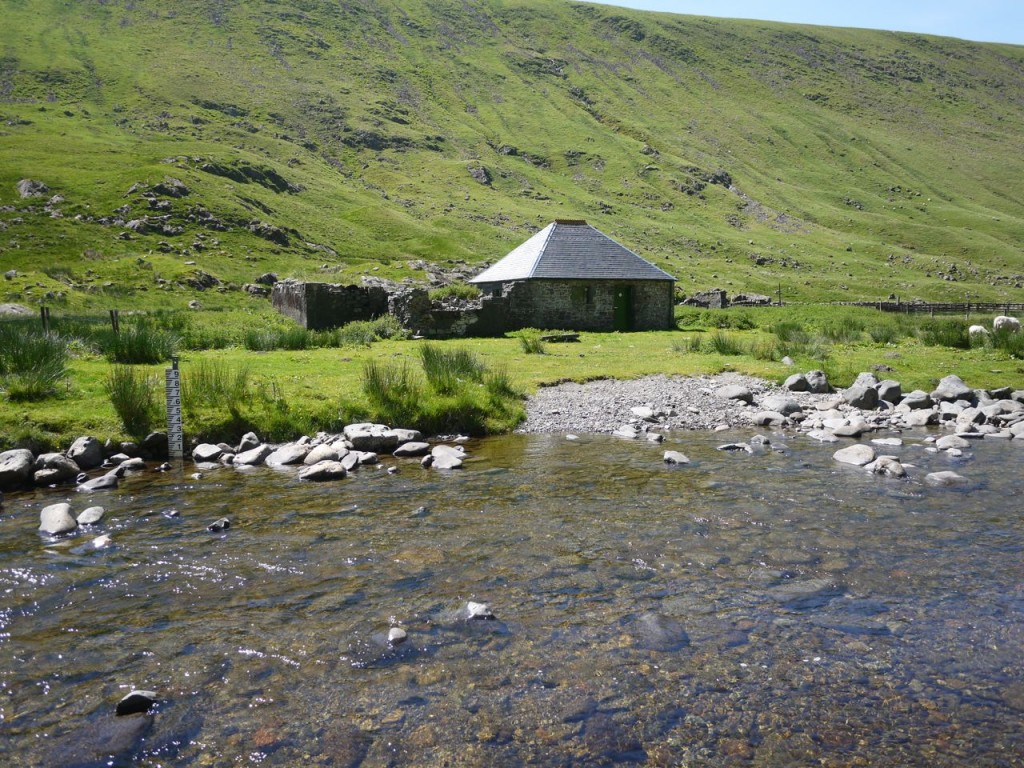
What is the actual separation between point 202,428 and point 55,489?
2.75m

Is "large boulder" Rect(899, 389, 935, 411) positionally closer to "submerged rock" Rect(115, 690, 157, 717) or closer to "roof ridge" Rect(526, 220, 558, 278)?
"submerged rock" Rect(115, 690, 157, 717)

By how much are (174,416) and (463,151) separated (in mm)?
112397

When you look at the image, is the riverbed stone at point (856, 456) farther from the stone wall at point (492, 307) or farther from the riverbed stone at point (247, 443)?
the stone wall at point (492, 307)

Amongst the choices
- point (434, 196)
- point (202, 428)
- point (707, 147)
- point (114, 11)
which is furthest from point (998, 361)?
point (114, 11)

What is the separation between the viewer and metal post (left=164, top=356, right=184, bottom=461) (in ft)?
40.5

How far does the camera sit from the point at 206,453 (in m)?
12.3

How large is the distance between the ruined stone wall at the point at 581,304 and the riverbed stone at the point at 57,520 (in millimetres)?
27421

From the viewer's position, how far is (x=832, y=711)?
5117 mm

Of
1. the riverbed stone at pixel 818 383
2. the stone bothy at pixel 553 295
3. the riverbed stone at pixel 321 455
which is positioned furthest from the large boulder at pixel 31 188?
the riverbed stone at pixel 818 383

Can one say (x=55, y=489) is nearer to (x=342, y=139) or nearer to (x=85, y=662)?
(x=85, y=662)

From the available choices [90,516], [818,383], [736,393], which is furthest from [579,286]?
[90,516]

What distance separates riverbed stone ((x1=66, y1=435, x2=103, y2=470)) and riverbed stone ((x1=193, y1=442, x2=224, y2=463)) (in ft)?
4.70

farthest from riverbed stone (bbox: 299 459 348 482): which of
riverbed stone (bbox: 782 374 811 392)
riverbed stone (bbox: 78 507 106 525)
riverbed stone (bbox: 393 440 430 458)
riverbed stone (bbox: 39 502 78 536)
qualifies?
riverbed stone (bbox: 782 374 811 392)

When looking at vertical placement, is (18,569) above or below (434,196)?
below
